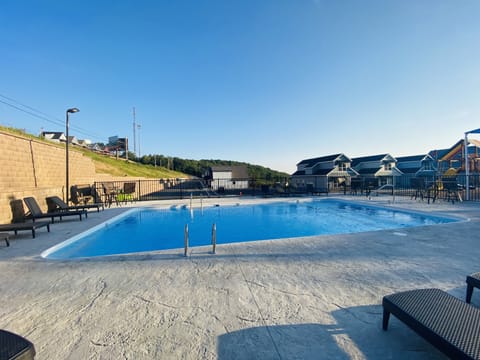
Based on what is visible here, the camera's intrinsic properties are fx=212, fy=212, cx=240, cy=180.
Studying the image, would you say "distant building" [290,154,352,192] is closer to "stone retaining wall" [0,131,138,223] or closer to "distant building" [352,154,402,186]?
"distant building" [352,154,402,186]

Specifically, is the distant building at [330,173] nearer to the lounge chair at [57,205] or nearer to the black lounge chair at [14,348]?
the lounge chair at [57,205]

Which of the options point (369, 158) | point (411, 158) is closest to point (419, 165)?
point (411, 158)

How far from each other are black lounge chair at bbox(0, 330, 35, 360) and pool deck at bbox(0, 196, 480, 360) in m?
0.40

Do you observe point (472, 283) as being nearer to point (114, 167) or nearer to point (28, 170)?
point (28, 170)

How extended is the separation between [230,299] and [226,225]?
593 cm

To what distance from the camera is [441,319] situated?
1.56 metres

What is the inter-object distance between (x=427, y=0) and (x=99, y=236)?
42.4 ft

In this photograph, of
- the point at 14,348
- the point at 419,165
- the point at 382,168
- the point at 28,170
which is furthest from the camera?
the point at 419,165

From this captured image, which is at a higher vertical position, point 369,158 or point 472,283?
point 369,158

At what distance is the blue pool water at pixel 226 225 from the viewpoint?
5.70 meters

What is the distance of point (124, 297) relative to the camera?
8.17ft

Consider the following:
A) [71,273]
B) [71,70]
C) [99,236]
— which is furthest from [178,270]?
[71,70]

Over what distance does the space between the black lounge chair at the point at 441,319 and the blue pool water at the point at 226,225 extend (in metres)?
4.90

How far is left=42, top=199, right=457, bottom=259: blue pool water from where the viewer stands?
5.70 metres
